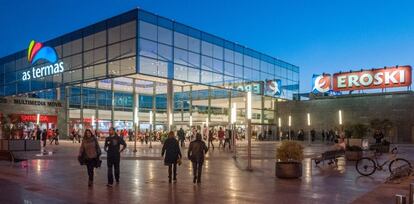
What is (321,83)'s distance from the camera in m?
63.0

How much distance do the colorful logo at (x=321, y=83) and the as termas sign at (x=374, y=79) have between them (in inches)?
51.3

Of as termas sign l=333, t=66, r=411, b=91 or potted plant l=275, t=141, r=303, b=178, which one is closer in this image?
potted plant l=275, t=141, r=303, b=178

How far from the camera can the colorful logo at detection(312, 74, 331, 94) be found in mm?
62250

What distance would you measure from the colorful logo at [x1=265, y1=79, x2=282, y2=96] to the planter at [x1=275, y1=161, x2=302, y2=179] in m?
46.7

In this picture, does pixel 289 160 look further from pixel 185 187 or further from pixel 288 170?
pixel 185 187

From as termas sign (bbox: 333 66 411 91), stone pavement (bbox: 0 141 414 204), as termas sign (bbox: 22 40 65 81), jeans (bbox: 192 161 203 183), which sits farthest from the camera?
as termas sign (bbox: 333 66 411 91)

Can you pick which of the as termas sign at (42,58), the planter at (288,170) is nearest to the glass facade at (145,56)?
the as termas sign at (42,58)

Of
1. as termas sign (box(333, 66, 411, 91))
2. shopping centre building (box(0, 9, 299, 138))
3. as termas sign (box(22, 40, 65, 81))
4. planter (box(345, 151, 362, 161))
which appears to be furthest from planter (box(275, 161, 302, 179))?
as termas sign (box(333, 66, 411, 91))

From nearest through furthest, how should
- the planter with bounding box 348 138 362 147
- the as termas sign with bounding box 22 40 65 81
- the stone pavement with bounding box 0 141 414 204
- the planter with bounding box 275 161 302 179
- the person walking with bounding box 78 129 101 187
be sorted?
the stone pavement with bounding box 0 141 414 204 < the person walking with bounding box 78 129 101 187 < the planter with bounding box 275 161 302 179 < the planter with bounding box 348 138 362 147 < the as termas sign with bounding box 22 40 65 81

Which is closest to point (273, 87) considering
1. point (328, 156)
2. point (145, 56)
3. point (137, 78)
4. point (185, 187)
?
point (137, 78)

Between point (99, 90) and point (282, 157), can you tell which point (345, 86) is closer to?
point (99, 90)

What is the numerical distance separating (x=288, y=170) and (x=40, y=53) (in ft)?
145

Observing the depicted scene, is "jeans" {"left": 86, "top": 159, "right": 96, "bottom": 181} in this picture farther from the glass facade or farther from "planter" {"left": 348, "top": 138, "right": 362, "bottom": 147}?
the glass facade

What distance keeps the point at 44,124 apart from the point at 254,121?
2744 centimetres
